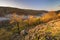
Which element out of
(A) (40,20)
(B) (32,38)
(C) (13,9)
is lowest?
(B) (32,38)

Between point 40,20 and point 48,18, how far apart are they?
0.64 feet

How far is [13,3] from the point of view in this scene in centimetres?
388

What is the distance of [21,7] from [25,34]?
660 millimetres

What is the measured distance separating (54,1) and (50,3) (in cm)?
11

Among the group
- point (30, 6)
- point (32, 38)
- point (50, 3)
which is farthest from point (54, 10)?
point (32, 38)

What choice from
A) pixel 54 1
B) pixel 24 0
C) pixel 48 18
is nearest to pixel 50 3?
pixel 54 1

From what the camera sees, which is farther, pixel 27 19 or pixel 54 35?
pixel 27 19

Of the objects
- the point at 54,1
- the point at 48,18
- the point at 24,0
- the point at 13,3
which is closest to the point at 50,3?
the point at 54,1

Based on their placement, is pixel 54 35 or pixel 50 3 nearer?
pixel 54 35

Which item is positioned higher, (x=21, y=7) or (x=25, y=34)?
(x=21, y=7)

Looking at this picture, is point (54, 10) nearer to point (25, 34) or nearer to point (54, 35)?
point (54, 35)

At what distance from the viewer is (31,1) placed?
3898 mm

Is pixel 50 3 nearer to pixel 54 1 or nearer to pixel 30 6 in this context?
pixel 54 1

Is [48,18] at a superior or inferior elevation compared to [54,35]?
superior
